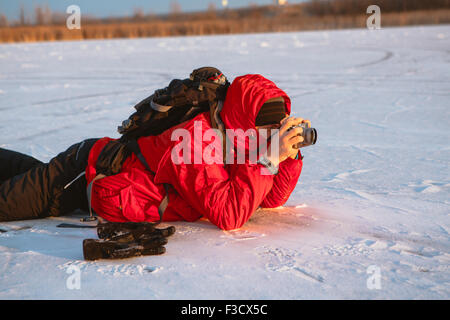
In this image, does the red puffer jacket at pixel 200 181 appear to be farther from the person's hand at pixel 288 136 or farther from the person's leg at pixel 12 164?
the person's leg at pixel 12 164

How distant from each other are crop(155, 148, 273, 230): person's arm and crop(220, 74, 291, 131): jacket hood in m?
0.20

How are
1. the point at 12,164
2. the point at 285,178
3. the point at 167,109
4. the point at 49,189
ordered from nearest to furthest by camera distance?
the point at 167,109 < the point at 285,178 < the point at 49,189 < the point at 12,164

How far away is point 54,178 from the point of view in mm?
2594

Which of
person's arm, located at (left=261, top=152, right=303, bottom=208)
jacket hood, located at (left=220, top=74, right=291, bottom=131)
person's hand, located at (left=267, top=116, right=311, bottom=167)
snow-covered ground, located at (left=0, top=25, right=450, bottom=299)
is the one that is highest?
jacket hood, located at (left=220, top=74, right=291, bottom=131)

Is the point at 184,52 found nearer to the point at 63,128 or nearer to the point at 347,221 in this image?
the point at 63,128

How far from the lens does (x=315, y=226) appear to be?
8.27 ft

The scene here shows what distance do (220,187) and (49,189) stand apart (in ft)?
3.28

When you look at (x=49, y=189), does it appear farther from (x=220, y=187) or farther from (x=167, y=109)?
(x=220, y=187)

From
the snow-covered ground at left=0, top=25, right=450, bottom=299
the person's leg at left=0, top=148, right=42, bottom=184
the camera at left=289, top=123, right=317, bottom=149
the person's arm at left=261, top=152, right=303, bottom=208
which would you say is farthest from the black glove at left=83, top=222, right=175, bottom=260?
the person's leg at left=0, top=148, right=42, bottom=184

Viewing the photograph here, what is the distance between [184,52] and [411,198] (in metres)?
11.5

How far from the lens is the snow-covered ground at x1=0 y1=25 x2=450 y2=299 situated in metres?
1.89

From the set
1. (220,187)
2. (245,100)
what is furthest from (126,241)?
(245,100)

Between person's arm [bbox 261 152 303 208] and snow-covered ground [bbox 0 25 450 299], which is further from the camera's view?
person's arm [bbox 261 152 303 208]

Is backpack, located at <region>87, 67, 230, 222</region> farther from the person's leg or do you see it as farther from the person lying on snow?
the person's leg
